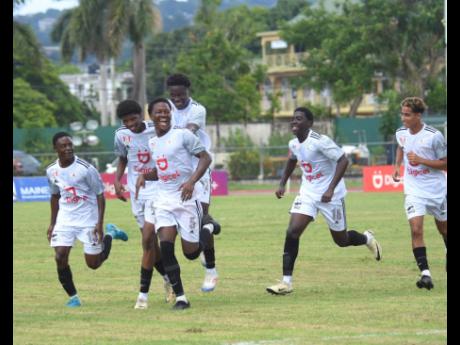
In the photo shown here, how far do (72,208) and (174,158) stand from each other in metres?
1.50

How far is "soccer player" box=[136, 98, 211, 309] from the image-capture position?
12.4 metres

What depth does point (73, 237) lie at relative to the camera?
43.6 ft

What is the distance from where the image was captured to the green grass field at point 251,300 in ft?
34.0

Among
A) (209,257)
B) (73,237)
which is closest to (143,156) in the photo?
(73,237)

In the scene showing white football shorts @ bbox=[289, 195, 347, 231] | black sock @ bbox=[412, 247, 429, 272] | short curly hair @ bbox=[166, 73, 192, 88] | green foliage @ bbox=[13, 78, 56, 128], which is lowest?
black sock @ bbox=[412, 247, 429, 272]

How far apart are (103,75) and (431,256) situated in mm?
54905

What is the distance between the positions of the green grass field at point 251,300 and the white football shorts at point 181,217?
2.51 feet

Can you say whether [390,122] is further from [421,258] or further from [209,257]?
[421,258]

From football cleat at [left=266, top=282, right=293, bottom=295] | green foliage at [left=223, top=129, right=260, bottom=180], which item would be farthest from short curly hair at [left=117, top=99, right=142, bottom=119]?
green foliage at [left=223, top=129, right=260, bottom=180]

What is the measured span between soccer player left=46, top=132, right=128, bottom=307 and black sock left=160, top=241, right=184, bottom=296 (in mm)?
1054

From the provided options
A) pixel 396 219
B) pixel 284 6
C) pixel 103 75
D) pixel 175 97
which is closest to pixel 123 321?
pixel 175 97

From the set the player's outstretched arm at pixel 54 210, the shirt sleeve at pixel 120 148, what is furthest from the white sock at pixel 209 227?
the player's outstretched arm at pixel 54 210

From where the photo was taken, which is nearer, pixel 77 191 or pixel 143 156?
pixel 77 191

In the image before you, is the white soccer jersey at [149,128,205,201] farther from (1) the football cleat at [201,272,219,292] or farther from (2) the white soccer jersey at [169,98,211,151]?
(1) the football cleat at [201,272,219,292]
